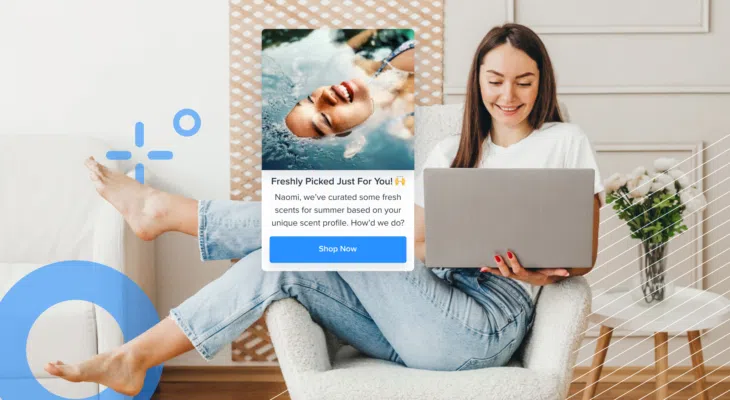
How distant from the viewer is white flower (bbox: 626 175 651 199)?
1.19 meters

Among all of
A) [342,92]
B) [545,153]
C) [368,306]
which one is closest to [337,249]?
[368,306]

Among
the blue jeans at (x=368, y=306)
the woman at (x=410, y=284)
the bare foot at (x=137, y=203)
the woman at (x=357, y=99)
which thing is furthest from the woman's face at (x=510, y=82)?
the bare foot at (x=137, y=203)

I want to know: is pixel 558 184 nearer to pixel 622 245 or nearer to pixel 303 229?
pixel 303 229

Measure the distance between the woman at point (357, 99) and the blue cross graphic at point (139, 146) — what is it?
0.28 metres

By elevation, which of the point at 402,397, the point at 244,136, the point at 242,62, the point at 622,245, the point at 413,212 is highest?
the point at 242,62

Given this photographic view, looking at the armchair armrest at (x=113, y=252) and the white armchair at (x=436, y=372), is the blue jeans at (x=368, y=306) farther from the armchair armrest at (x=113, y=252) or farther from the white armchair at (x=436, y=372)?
the armchair armrest at (x=113, y=252)

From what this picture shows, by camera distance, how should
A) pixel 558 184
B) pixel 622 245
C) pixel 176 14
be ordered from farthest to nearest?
pixel 622 245 → pixel 176 14 → pixel 558 184

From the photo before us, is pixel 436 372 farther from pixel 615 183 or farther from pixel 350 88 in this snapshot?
pixel 615 183

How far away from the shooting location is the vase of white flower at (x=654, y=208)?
3.92 ft

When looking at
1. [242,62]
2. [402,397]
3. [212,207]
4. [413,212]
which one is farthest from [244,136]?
[402,397]

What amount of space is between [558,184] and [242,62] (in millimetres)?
504

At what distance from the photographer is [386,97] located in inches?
35.7

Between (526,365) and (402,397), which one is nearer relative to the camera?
(402,397)

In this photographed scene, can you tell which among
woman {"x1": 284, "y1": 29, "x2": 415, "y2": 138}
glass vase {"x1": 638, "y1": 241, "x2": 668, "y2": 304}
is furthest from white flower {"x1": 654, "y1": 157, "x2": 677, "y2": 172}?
woman {"x1": 284, "y1": 29, "x2": 415, "y2": 138}
